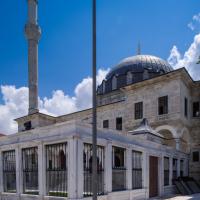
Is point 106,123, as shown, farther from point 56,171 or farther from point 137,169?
point 56,171

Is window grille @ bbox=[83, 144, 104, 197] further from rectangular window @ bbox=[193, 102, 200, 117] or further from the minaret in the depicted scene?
the minaret

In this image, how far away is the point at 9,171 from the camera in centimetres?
1231

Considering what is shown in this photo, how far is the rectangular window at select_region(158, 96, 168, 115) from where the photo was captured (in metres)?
22.9

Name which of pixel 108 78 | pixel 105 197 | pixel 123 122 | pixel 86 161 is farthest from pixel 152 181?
pixel 108 78

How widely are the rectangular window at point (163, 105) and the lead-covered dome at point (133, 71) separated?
1115 centimetres

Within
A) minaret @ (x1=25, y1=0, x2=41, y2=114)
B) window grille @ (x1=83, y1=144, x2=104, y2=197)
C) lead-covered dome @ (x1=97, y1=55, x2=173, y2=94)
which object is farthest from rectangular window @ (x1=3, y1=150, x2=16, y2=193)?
lead-covered dome @ (x1=97, y1=55, x2=173, y2=94)

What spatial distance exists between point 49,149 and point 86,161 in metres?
1.54

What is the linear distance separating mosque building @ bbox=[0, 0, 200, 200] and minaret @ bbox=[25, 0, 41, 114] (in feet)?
0.37

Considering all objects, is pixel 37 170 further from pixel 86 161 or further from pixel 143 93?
pixel 143 93

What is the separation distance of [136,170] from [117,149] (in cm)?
166

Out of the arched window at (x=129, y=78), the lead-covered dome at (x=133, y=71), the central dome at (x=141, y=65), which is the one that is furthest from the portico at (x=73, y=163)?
the central dome at (x=141, y=65)

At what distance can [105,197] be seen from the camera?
410 inches

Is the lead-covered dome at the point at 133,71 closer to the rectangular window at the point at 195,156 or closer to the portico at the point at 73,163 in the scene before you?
the rectangular window at the point at 195,156

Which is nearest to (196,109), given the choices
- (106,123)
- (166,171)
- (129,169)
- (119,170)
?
(166,171)
